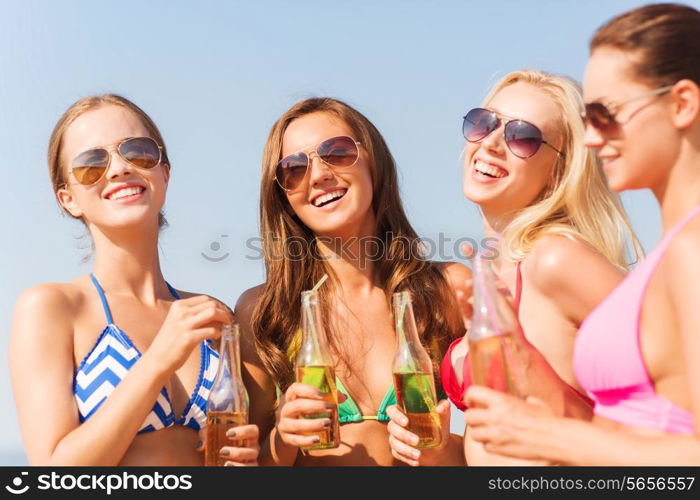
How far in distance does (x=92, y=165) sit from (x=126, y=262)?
1.82 ft

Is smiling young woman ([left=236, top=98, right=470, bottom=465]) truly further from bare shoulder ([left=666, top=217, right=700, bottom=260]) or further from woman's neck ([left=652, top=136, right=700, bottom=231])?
bare shoulder ([left=666, top=217, right=700, bottom=260])

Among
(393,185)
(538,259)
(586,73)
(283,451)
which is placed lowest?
(283,451)

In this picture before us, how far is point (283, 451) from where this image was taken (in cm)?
456

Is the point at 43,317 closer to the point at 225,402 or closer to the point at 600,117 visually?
the point at 225,402

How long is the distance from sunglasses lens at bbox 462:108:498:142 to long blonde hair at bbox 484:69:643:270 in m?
0.39

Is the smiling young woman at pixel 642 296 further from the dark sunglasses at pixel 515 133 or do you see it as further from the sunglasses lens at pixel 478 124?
the sunglasses lens at pixel 478 124

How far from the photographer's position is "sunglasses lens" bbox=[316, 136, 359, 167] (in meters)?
5.04

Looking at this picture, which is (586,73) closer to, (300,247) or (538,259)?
(538,259)

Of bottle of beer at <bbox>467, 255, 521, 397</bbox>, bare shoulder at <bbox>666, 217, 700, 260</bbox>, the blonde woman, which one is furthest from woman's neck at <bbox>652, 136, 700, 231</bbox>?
the blonde woman

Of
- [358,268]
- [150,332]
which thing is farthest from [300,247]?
[150,332]

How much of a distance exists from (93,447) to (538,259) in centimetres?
225

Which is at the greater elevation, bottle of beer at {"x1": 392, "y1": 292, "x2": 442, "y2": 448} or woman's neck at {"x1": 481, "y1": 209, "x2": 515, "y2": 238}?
woman's neck at {"x1": 481, "y1": 209, "x2": 515, "y2": 238}

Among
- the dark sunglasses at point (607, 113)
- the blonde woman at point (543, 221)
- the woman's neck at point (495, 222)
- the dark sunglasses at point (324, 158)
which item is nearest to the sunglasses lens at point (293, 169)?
the dark sunglasses at point (324, 158)

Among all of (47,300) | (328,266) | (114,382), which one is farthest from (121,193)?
(328,266)
